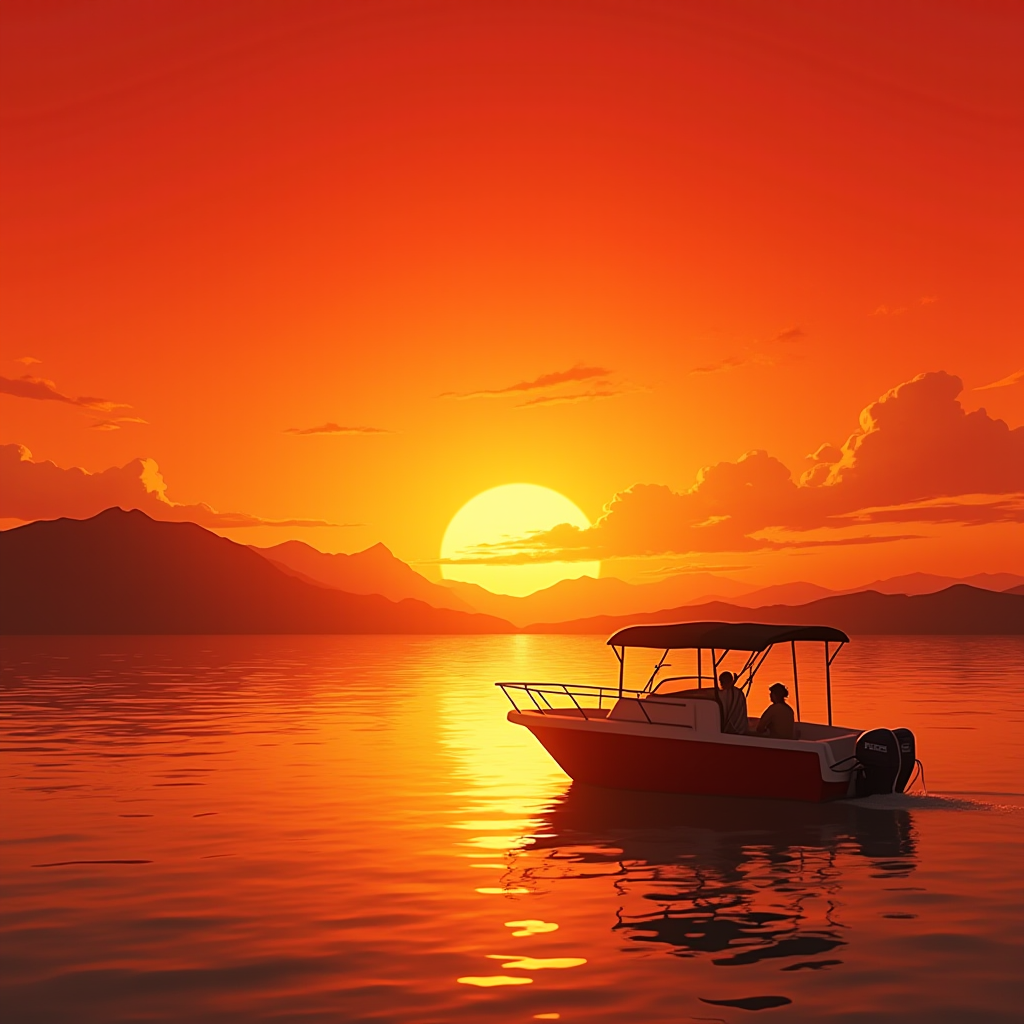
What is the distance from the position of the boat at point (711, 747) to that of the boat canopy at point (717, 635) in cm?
2

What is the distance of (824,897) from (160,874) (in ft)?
32.0

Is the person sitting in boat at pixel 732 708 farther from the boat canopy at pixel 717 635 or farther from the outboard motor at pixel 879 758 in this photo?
the outboard motor at pixel 879 758

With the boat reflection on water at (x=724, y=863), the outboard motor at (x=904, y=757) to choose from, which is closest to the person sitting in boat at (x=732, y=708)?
the boat reflection on water at (x=724, y=863)

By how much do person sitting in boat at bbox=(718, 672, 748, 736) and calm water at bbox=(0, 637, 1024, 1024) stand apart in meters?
1.59

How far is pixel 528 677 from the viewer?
9519 cm

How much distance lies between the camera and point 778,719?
2627 centimetres

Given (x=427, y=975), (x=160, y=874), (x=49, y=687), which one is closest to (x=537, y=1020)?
(x=427, y=975)

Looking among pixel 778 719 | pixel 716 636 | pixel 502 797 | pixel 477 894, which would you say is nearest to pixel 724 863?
pixel 477 894

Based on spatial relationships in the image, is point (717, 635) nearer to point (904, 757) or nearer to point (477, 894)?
point (904, 757)

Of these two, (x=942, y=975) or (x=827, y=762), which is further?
(x=827, y=762)

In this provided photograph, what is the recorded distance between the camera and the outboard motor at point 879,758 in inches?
991

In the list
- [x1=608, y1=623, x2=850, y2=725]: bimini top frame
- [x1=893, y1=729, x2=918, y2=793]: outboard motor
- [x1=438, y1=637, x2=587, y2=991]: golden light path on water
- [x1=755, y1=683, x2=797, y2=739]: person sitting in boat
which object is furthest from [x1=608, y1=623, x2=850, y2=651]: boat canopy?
[x1=438, y1=637, x2=587, y2=991]: golden light path on water

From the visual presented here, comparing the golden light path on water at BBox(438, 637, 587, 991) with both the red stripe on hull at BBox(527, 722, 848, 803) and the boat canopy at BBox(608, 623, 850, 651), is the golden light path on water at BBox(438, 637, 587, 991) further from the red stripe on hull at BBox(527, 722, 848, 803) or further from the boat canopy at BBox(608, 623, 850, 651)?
the boat canopy at BBox(608, 623, 850, 651)

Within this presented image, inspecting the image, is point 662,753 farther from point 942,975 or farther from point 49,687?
point 49,687
